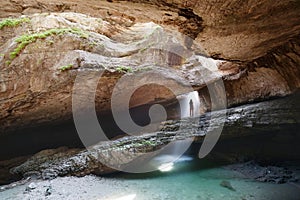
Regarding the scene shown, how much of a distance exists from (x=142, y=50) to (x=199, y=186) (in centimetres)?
439

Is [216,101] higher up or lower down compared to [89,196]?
higher up

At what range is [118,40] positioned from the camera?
743cm

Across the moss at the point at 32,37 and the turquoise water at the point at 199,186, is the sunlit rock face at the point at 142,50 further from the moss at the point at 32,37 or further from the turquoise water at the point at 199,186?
the turquoise water at the point at 199,186

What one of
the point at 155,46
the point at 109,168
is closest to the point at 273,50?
the point at 155,46

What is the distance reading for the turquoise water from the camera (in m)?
4.04

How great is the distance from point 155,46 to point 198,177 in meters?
4.22

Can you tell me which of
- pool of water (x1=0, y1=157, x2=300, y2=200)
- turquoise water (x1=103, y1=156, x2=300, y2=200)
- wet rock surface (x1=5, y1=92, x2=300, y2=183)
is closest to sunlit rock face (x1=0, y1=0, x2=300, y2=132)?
wet rock surface (x1=5, y1=92, x2=300, y2=183)

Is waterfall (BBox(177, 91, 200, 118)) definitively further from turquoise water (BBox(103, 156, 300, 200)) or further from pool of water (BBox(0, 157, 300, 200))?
pool of water (BBox(0, 157, 300, 200))

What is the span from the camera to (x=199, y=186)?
4684 mm

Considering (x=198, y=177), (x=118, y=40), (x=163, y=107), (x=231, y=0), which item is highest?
(x=118, y=40)

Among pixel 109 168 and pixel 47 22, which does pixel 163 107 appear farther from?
pixel 47 22

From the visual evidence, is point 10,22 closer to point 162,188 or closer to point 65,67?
point 65,67

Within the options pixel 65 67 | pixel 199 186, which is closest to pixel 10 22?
pixel 65 67

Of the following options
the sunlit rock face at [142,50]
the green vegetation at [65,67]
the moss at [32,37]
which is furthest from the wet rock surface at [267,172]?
the moss at [32,37]
